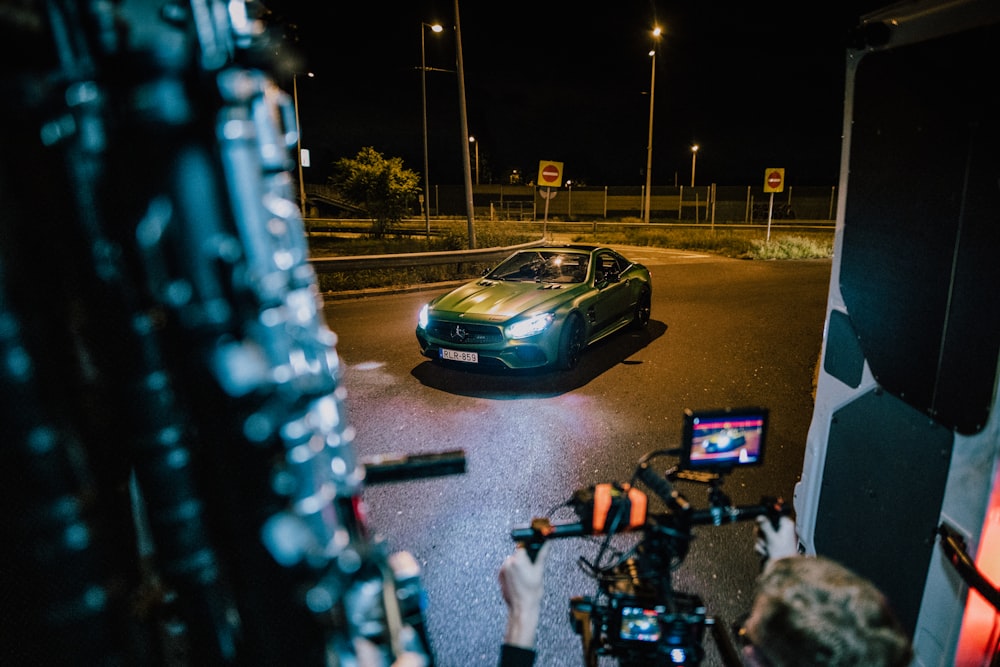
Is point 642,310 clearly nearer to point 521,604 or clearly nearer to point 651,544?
point 651,544

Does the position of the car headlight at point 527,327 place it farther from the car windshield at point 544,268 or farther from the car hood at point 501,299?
the car windshield at point 544,268

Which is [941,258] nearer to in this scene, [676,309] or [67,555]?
[67,555]

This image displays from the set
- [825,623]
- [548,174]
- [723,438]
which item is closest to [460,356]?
[723,438]

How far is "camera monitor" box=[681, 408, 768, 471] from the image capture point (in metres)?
1.79

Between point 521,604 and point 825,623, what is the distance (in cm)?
76

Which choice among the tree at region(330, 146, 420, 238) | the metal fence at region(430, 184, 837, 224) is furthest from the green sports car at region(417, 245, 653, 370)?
the metal fence at region(430, 184, 837, 224)

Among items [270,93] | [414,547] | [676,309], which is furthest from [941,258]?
[676,309]

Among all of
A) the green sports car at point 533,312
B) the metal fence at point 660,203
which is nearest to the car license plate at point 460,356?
the green sports car at point 533,312

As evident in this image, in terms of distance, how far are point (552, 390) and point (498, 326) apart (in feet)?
2.95

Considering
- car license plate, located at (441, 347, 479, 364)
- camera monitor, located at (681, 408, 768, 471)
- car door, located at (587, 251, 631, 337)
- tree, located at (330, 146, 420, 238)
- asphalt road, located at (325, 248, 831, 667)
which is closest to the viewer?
camera monitor, located at (681, 408, 768, 471)

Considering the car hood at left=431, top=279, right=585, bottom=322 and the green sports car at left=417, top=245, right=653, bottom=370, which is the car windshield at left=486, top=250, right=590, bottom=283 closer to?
the green sports car at left=417, top=245, right=653, bottom=370

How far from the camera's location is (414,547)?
362cm

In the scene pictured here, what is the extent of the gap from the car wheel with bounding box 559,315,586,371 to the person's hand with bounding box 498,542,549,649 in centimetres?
521

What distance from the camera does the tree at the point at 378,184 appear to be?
29.0 m
